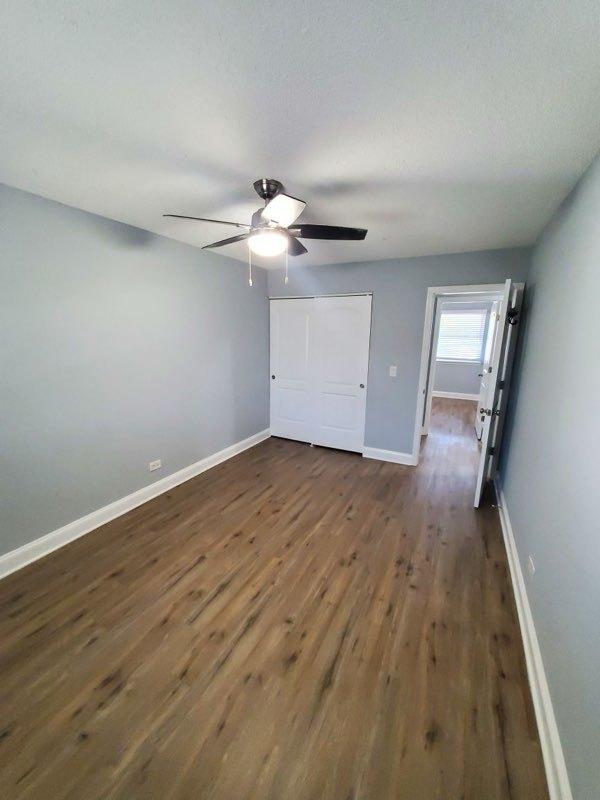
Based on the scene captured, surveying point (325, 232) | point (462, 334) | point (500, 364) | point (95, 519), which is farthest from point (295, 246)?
point (462, 334)

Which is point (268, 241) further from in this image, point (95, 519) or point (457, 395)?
point (457, 395)

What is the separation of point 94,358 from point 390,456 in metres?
3.29

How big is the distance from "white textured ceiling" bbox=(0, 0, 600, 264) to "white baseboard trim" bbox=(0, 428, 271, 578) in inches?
90.7

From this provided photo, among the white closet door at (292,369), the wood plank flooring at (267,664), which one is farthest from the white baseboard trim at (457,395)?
the wood plank flooring at (267,664)

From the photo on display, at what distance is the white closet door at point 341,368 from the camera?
3.84m

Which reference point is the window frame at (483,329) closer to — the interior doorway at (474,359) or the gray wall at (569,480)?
the interior doorway at (474,359)

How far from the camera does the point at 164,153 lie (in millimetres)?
1530

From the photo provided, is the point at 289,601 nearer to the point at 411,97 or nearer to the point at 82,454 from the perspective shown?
the point at 82,454

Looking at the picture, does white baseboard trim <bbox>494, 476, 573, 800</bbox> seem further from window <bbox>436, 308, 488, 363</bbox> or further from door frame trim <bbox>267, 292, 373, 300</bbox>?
window <bbox>436, 308, 488, 363</bbox>

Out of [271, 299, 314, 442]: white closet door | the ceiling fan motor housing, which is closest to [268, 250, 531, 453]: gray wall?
[271, 299, 314, 442]: white closet door

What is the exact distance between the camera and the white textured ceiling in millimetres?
878

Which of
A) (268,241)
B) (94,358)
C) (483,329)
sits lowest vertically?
(94,358)

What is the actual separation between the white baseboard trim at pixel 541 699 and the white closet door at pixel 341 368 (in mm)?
2255

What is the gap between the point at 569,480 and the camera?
137 centimetres
